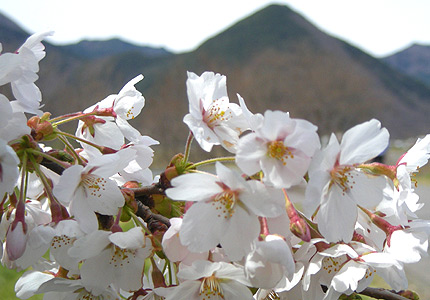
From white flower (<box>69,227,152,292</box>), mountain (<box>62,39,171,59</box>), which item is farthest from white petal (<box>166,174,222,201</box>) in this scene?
mountain (<box>62,39,171,59</box>)

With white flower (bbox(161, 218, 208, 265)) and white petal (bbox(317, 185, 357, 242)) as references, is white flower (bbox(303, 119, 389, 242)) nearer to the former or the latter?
white petal (bbox(317, 185, 357, 242))

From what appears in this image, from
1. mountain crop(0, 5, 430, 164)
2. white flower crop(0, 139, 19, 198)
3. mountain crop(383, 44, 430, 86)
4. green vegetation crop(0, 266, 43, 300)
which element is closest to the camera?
white flower crop(0, 139, 19, 198)

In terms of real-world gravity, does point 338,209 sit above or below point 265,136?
below

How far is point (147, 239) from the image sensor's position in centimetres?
53

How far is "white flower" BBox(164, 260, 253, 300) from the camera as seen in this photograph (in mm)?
476

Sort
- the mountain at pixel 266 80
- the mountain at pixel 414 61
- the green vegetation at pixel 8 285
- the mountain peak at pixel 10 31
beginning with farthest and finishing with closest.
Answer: the mountain at pixel 414 61 → the mountain peak at pixel 10 31 → the mountain at pixel 266 80 → the green vegetation at pixel 8 285

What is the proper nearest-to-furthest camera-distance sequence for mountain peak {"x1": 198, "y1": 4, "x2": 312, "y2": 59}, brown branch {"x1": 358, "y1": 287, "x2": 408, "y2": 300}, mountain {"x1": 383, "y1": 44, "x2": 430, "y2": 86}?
brown branch {"x1": 358, "y1": 287, "x2": 408, "y2": 300}, mountain peak {"x1": 198, "y1": 4, "x2": 312, "y2": 59}, mountain {"x1": 383, "y1": 44, "x2": 430, "y2": 86}

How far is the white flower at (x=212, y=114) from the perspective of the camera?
0.55 m

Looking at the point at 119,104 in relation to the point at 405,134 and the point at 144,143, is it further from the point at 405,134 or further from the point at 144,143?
the point at 405,134

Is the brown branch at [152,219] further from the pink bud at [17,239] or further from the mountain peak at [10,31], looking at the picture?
the mountain peak at [10,31]

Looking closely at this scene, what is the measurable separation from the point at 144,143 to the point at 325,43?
1490 inches

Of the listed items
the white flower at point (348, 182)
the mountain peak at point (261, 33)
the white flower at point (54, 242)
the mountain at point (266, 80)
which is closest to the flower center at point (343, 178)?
the white flower at point (348, 182)

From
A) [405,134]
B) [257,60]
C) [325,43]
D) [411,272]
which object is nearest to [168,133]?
[411,272]

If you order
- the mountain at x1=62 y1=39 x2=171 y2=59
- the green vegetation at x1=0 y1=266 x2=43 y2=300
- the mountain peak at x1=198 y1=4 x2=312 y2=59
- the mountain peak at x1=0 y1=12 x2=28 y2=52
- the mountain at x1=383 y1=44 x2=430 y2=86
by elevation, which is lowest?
the mountain at x1=383 y1=44 x2=430 y2=86
